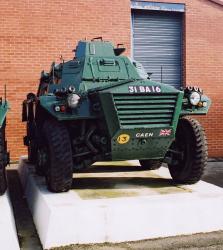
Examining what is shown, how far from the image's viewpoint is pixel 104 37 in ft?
37.0

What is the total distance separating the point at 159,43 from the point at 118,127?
23.0 ft

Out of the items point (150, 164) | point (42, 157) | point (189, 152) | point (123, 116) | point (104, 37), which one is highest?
point (104, 37)

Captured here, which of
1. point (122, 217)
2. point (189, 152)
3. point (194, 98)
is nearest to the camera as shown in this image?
point (122, 217)

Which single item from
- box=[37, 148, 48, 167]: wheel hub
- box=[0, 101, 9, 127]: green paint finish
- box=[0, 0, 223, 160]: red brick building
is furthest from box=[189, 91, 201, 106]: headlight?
box=[0, 0, 223, 160]: red brick building

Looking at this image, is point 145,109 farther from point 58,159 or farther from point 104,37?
point 104,37

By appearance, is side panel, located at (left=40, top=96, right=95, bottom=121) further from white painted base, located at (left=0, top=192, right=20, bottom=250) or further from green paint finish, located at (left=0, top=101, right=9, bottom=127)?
white painted base, located at (left=0, top=192, right=20, bottom=250)

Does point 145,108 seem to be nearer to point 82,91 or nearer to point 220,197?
point 82,91

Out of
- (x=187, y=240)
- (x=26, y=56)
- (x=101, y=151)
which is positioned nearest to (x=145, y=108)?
(x=101, y=151)

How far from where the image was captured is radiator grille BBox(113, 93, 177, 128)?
5.54m

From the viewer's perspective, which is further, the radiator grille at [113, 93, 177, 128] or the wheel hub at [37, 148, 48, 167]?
the wheel hub at [37, 148, 48, 167]

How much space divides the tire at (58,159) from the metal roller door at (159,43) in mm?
6585

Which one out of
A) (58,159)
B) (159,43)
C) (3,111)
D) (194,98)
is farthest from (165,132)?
(159,43)

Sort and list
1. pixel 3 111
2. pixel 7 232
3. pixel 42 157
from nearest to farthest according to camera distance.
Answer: pixel 7 232
pixel 3 111
pixel 42 157

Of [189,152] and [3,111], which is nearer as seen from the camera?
[3,111]
